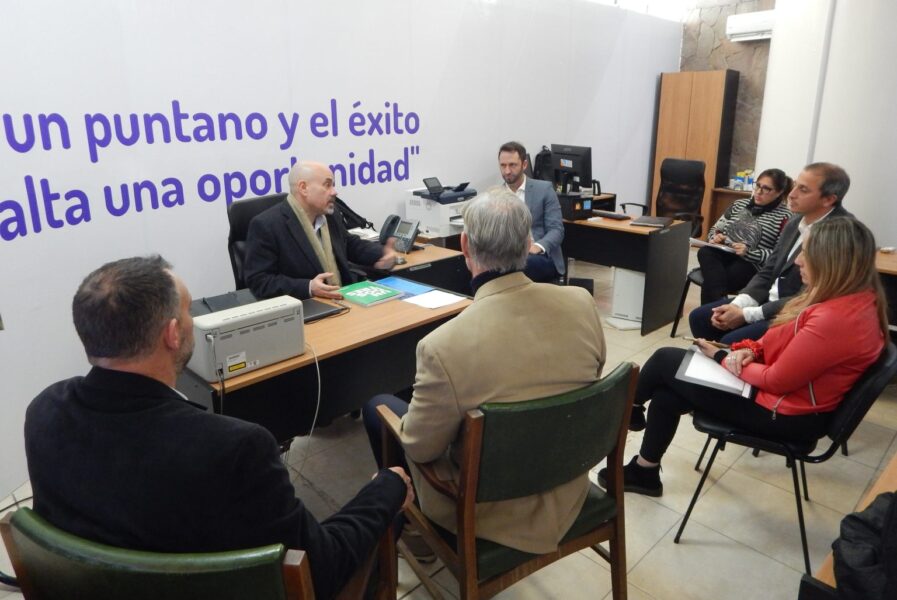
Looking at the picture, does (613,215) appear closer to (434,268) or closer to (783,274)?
(783,274)

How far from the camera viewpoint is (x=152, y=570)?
82cm

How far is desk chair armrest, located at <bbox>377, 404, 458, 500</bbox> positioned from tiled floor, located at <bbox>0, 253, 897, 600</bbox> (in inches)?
20.4

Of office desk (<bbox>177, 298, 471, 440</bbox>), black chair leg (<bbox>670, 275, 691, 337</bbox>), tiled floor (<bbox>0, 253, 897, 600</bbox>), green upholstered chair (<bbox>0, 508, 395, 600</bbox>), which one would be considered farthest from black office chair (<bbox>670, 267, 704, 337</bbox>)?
green upholstered chair (<bbox>0, 508, 395, 600</bbox>)

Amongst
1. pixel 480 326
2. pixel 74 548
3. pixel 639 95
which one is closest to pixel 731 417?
pixel 480 326

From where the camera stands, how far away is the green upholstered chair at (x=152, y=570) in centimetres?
82

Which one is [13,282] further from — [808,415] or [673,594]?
[808,415]

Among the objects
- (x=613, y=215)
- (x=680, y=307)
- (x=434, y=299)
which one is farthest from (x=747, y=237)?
(x=434, y=299)

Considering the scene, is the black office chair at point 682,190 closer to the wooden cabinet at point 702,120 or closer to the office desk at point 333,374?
the wooden cabinet at point 702,120

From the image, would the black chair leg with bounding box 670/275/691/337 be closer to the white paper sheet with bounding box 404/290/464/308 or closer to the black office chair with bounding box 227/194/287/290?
the white paper sheet with bounding box 404/290/464/308

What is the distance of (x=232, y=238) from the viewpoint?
2.80 m

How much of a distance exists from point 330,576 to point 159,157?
2.66 metres

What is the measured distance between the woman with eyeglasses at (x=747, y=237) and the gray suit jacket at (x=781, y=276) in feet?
1.60

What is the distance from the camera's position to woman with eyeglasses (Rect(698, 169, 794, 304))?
11.7 ft

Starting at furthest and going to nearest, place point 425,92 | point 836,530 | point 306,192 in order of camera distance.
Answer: point 425,92
point 306,192
point 836,530
